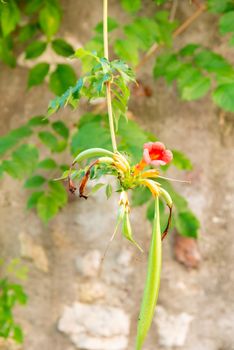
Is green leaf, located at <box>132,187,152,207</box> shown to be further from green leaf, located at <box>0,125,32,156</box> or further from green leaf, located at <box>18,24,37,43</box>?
green leaf, located at <box>18,24,37,43</box>

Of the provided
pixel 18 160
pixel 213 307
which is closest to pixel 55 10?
pixel 18 160

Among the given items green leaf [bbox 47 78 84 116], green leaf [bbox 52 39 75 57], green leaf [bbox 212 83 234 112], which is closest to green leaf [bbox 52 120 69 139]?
green leaf [bbox 52 39 75 57]

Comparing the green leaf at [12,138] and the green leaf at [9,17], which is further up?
the green leaf at [9,17]

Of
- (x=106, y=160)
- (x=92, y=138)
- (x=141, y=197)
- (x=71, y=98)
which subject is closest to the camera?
(x=106, y=160)

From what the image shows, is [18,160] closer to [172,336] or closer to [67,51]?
[67,51]

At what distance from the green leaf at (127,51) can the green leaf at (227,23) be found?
0.24m

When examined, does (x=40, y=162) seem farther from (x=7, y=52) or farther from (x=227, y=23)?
(x=227, y=23)

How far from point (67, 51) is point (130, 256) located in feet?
2.22

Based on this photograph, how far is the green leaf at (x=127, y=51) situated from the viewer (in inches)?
65.2

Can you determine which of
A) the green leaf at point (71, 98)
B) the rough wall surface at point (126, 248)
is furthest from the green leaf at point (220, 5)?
the green leaf at point (71, 98)

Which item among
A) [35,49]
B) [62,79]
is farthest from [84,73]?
[35,49]

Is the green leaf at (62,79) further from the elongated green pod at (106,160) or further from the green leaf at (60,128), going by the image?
the elongated green pod at (106,160)

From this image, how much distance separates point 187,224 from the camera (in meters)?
1.88

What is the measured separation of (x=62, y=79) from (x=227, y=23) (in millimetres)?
516
